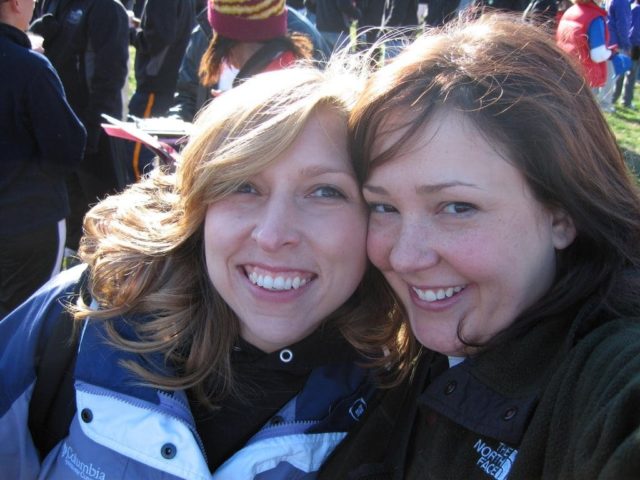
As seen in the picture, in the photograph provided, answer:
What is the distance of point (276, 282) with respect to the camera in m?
1.70

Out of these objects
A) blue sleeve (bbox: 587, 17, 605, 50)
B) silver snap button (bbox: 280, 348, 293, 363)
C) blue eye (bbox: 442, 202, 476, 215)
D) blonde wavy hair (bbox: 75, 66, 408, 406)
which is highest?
blue eye (bbox: 442, 202, 476, 215)

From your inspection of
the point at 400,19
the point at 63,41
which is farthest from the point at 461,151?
the point at 400,19

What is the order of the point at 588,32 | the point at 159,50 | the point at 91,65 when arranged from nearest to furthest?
the point at 91,65, the point at 159,50, the point at 588,32

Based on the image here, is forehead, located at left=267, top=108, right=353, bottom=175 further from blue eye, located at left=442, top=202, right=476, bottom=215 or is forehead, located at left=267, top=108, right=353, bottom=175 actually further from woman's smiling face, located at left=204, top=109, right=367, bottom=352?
blue eye, located at left=442, top=202, right=476, bottom=215

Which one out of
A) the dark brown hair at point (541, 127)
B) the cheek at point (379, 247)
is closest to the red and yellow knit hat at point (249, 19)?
the dark brown hair at point (541, 127)

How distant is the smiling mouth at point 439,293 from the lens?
1.54 m

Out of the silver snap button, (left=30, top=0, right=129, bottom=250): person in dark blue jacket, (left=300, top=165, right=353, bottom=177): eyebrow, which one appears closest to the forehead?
(left=300, top=165, right=353, bottom=177): eyebrow

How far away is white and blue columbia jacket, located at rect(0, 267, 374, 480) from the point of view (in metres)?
1.64

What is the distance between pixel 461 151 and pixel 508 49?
11.2 inches

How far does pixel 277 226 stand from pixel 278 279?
0.45ft

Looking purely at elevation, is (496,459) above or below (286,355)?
above

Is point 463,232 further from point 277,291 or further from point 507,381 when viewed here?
point 277,291

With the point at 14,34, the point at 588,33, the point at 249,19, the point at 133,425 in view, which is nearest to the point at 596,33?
the point at 588,33

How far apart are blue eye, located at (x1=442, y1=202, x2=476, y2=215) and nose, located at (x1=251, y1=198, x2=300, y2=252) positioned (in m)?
0.37
